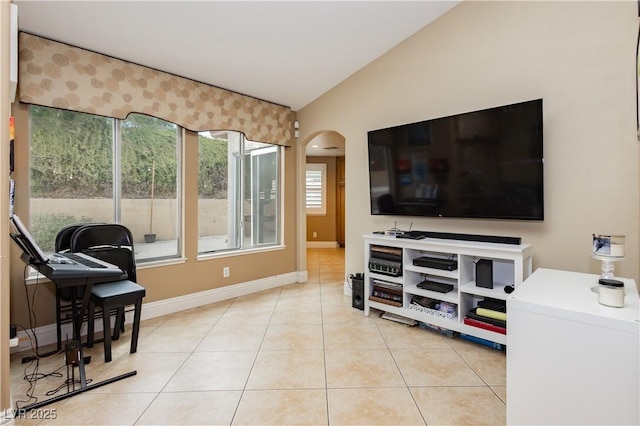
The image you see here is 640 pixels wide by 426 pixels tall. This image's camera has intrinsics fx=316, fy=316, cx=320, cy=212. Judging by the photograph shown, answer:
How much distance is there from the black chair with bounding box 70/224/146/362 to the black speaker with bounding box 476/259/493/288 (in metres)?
2.63

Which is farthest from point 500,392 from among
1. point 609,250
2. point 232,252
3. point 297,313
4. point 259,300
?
point 232,252

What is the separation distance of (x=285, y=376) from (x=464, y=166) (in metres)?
2.22

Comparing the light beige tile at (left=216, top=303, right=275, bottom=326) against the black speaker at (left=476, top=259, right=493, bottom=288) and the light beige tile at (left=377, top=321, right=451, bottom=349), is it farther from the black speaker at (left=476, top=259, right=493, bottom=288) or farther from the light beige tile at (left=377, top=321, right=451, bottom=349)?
the black speaker at (left=476, top=259, right=493, bottom=288)

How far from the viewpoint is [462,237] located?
9.57ft

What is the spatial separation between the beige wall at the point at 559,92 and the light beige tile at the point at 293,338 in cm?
155

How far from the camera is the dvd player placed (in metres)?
2.74

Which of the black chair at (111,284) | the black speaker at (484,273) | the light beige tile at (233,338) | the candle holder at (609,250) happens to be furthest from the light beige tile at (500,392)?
the black chair at (111,284)

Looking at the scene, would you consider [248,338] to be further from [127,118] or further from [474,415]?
→ [127,118]

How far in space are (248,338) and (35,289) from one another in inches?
68.9

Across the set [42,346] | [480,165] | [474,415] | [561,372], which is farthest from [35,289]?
[480,165]

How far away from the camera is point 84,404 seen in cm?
182

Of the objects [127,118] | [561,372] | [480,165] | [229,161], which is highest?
[127,118]

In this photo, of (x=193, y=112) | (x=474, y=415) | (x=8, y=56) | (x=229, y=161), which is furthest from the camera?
(x=229, y=161)

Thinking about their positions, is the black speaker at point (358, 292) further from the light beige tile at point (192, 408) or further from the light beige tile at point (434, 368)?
the light beige tile at point (192, 408)
